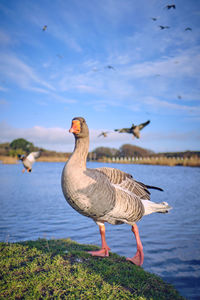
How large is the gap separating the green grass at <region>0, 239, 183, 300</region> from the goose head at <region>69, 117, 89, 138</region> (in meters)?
2.66

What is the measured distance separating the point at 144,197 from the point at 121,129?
239 cm

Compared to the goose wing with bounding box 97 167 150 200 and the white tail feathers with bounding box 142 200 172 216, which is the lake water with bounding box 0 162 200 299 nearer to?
the white tail feathers with bounding box 142 200 172 216

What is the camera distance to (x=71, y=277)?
4.00 metres

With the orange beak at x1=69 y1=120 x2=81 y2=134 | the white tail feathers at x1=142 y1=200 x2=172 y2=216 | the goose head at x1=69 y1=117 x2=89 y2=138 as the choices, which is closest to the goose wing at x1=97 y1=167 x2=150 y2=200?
the white tail feathers at x1=142 y1=200 x2=172 y2=216

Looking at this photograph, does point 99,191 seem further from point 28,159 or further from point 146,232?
point 28,159

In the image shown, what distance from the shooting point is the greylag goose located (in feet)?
13.9

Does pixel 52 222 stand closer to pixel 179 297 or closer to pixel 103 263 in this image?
pixel 103 263

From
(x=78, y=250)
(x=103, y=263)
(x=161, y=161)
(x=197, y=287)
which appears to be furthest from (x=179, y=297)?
(x=161, y=161)

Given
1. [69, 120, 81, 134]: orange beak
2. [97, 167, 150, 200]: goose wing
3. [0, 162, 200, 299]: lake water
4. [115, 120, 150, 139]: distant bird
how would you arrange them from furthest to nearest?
1. [115, 120, 150, 139]: distant bird
2. [0, 162, 200, 299]: lake water
3. [97, 167, 150, 200]: goose wing
4. [69, 120, 81, 134]: orange beak

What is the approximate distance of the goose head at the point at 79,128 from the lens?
15.0ft

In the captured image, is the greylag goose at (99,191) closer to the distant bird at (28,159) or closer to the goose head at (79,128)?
the goose head at (79,128)

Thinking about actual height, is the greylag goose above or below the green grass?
above

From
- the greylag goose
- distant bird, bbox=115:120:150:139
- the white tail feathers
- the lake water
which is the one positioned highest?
distant bird, bbox=115:120:150:139

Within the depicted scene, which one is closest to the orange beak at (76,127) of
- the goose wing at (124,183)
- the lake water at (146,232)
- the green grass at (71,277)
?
the goose wing at (124,183)
